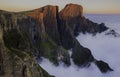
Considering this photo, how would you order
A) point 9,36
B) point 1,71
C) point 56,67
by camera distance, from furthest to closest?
point 56,67 < point 9,36 < point 1,71

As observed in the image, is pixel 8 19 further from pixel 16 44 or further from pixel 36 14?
pixel 36 14

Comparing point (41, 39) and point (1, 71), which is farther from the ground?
point (1, 71)

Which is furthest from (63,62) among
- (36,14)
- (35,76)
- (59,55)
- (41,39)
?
(35,76)

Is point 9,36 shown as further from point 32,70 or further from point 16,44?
point 32,70

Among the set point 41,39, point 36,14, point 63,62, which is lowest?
point 63,62

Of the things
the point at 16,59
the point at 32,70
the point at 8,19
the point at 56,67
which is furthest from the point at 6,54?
the point at 56,67

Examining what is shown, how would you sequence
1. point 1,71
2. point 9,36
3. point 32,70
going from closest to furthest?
point 1,71
point 32,70
point 9,36

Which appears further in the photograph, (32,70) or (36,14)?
(36,14)

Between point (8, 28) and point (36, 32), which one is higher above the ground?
point (8, 28)

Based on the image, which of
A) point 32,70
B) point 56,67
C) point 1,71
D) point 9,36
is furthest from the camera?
point 56,67
